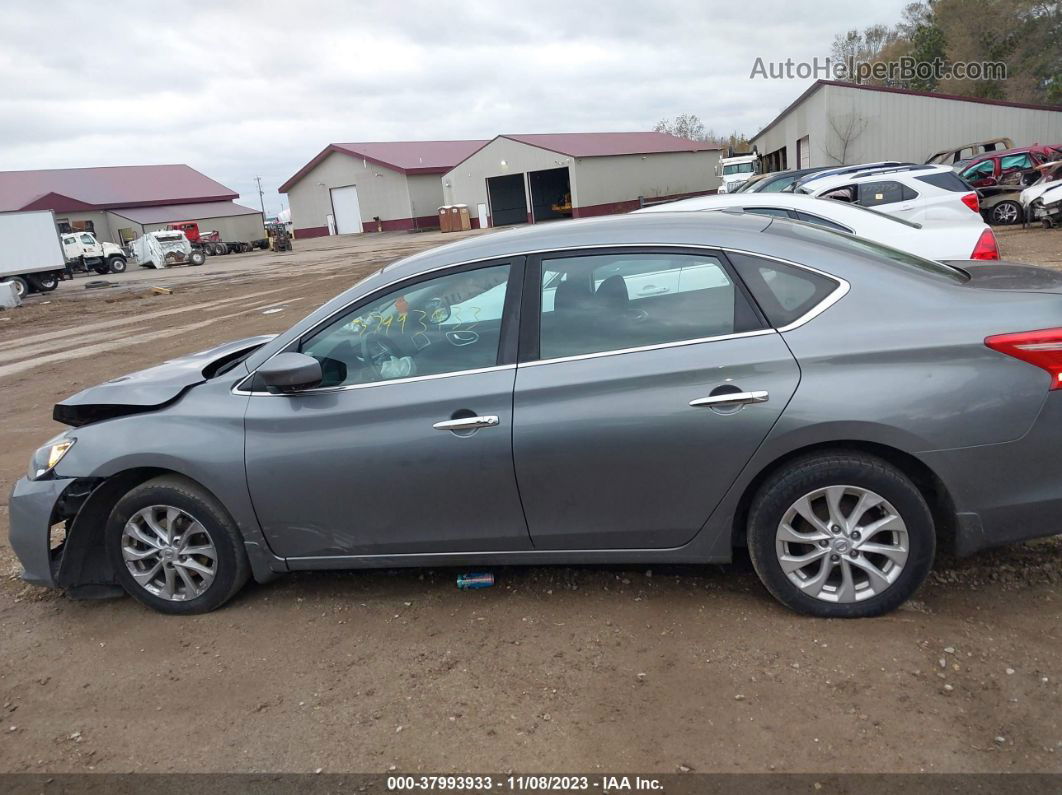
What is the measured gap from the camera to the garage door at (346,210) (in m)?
60.8

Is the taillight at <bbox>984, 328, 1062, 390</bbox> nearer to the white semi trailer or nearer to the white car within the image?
the white car

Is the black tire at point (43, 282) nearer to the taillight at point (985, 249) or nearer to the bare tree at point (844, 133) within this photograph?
the taillight at point (985, 249)

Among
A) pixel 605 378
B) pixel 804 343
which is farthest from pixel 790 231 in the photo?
pixel 605 378

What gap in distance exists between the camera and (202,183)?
63.6m

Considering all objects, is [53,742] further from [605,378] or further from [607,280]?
[607,280]

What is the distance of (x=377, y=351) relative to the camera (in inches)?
145

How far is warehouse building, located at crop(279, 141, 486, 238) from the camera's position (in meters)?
57.9

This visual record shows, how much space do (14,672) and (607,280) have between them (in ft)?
10.4

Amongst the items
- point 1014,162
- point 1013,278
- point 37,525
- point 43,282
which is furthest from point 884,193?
point 43,282

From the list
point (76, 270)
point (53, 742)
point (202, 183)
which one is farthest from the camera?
point (202, 183)

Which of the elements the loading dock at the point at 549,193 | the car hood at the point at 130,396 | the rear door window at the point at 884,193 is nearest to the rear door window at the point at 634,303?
the car hood at the point at 130,396

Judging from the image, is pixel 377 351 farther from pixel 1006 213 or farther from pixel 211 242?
pixel 211 242

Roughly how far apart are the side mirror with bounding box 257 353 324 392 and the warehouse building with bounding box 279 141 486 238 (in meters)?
55.8

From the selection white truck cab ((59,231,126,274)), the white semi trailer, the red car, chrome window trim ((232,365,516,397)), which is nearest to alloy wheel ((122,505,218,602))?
chrome window trim ((232,365,516,397))
